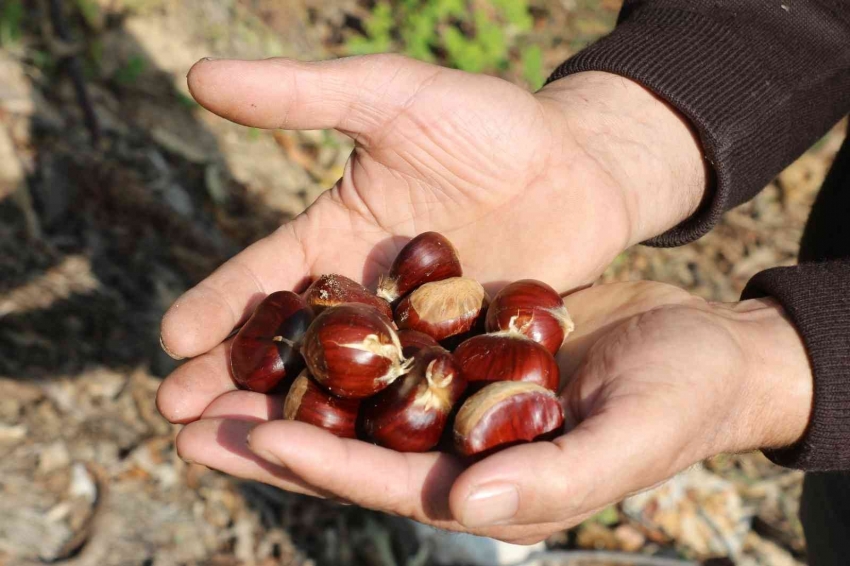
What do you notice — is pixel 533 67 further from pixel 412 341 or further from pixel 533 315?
pixel 412 341

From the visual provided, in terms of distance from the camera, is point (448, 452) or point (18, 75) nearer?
point (448, 452)

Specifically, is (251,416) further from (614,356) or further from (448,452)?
(614,356)

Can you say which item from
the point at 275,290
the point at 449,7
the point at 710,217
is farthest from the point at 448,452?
the point at 449,7

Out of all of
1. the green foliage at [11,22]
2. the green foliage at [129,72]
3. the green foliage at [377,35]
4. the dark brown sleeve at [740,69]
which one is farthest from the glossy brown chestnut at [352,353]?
the green foliage at [377,35]

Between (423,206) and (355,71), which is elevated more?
(355,71)

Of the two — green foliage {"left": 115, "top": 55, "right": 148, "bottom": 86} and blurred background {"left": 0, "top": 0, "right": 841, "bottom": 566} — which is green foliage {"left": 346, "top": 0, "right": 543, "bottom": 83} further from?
green foliage {"left": 115, "top": 55, "right": 148, "bottom": 86}

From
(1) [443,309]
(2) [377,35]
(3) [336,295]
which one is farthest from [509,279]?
(2) [377,35]
